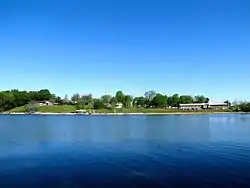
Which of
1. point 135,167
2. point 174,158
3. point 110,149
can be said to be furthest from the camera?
point 110,149

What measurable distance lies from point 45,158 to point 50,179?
1175 centimetres

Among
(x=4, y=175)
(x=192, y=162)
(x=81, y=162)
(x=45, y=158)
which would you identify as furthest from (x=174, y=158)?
(x=4, y=175)

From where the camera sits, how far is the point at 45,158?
42.2m

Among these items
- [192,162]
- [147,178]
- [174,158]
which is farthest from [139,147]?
[147,178]

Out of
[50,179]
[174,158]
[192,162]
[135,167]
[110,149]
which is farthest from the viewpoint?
[110,149]

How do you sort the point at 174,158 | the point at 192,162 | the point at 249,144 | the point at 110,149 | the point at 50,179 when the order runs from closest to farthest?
→ the point at 50,179 < the point at 192,162 < the point at 174,158 < the point at 110,149 < the point at 249,144

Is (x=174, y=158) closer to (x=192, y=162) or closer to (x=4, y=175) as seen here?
(x=192, y=162)

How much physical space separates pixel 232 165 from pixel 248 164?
1982mm

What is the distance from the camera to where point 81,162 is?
3972 cm

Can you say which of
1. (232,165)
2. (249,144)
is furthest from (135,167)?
(249,144)

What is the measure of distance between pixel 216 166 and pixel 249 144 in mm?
22316

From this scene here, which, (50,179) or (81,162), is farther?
(81,162)

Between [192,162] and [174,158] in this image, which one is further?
[174,158]

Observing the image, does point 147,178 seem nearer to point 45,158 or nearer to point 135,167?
point 135,167
